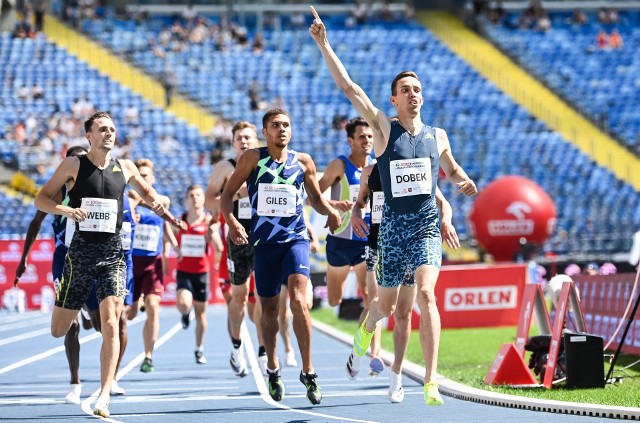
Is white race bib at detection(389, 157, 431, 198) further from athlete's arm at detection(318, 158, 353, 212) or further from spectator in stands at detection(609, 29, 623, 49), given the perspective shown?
spectator in stands at detection(609, 29, 623, 49)

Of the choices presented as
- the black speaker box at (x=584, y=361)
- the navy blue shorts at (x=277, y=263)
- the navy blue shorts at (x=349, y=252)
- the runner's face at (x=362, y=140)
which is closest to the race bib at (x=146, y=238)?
the navy blue shorts at (x=349, y=252)

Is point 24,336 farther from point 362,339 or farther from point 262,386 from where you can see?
point 362,339

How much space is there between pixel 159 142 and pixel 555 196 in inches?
476

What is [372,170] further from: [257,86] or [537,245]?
[257,86]

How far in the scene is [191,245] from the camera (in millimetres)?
16766

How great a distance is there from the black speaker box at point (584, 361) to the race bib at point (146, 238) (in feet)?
18.5

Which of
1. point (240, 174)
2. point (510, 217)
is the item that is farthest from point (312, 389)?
point (510, 217)

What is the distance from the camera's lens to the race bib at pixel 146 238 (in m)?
14.9

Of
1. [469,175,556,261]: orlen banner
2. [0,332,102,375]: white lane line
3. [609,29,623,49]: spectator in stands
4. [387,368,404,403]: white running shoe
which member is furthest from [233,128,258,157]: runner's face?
[609,29,623,49]: spectator in stands

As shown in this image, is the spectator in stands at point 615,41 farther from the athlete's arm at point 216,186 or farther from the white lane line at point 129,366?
the athlete's arm at point 216,186

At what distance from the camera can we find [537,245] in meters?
33.4

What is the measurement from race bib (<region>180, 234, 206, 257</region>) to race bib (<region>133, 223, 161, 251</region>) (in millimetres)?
1612

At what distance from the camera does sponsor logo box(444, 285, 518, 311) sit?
2255 cm

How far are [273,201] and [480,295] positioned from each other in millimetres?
12819
